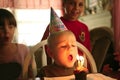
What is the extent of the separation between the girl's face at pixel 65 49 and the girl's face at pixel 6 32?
8.3 inches

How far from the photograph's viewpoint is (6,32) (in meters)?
0.89

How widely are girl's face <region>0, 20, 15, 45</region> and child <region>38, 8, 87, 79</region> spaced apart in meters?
0.17

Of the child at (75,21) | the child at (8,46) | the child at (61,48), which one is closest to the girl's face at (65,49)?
the child at (61,48)

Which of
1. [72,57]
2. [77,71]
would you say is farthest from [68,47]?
[77,71]

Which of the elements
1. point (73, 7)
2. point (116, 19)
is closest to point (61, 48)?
point (73, 7)

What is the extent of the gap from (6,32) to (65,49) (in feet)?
0.87

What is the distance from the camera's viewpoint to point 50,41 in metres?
0.80

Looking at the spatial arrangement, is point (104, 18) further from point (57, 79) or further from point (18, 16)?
point (57, 79)

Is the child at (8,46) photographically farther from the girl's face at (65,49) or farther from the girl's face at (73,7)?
the girl's face at (73,7)

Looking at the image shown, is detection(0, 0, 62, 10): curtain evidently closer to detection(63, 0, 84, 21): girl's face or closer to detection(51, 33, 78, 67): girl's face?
detection(63, 0, 84, 21): girl's face

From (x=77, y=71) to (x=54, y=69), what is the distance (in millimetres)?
239

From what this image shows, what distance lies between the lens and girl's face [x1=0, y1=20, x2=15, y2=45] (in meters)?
0.89

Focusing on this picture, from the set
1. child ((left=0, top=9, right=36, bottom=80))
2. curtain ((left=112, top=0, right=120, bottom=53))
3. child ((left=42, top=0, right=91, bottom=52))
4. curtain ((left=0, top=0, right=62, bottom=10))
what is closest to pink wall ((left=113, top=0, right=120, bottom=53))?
curtain ((left=112, top=0, right=120, bottom=53))

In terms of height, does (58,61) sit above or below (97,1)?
below
